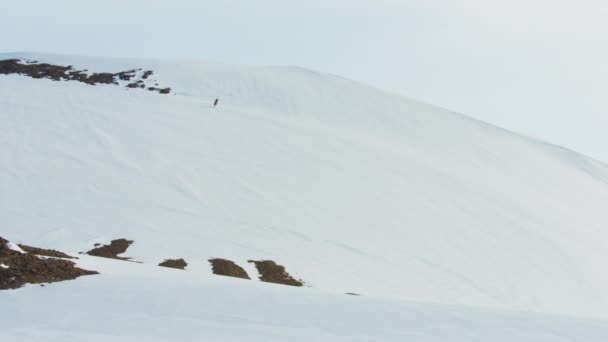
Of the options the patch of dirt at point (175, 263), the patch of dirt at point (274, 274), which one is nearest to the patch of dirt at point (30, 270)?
the patch of dirt at point (175, 263)

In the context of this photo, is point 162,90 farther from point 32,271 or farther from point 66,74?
point 32,271

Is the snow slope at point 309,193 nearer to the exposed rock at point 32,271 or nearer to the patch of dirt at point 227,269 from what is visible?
the patch of dirt at point 227,269

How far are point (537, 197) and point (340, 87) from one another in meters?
24.4

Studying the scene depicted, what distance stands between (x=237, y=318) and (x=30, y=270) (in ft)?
17.2

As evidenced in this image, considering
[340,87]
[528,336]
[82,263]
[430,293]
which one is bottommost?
[430,293]

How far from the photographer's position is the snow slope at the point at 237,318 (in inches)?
332

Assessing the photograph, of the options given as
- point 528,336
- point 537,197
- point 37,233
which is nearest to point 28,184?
point 37,233

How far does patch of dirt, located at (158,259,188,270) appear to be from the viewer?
1705cm

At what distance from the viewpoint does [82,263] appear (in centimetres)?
1330

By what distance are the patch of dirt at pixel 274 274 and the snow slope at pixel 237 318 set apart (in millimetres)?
5242

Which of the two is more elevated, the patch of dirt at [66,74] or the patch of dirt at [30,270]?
the patch of dirt at [66,74]

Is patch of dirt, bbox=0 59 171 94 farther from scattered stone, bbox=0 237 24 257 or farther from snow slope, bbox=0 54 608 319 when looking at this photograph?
scattered stone, bbox=0 237 24 257

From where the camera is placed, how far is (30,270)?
11539 millimetres

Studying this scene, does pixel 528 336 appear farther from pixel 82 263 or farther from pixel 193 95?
pixel 193 95
